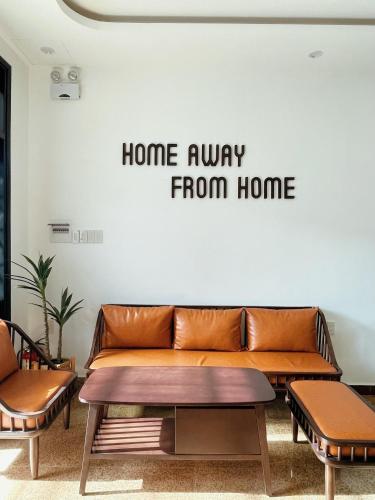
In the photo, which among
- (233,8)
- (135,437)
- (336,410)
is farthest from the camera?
(233,8)

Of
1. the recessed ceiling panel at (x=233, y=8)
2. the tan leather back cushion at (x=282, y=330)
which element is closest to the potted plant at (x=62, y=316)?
the tan leather back cushion at (x=282, y=330)

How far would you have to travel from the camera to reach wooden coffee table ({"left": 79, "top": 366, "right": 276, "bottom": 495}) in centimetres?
225

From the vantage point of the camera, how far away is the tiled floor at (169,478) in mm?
2246

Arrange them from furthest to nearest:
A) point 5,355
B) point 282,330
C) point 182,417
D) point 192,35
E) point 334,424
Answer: point 282,330 → point 192,35 → point 5,355 → point 182,417 → point 334,424

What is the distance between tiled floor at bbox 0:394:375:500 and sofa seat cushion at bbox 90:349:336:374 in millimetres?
618

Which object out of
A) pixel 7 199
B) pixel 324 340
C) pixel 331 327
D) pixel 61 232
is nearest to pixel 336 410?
pixel 324 340

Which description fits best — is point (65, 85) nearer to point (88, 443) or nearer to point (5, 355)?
point (5, 355)

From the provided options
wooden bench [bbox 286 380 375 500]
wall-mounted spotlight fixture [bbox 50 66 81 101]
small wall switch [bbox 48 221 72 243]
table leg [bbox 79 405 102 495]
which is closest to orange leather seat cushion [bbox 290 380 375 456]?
wooden bench [bbox 286 380 375 500]

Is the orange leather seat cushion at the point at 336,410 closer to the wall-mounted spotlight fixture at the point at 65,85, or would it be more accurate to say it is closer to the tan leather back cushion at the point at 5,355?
the tan leather back cushion at the point at 5,355

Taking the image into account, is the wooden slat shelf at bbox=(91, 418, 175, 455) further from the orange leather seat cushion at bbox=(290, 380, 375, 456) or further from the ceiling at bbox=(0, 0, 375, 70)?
the ceiling at bbox=(0, 0, 375, 70)

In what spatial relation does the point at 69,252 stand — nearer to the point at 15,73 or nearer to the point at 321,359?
the point at 15,73

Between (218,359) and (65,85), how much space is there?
2908 millimetres

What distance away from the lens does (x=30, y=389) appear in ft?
8.42

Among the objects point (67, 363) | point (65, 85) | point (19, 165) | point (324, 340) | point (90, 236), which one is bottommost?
point (67, 363)
